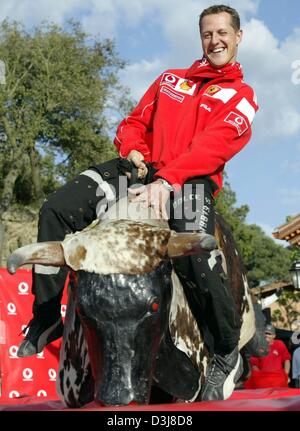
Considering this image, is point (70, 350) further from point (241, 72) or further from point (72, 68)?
point (72, 68)

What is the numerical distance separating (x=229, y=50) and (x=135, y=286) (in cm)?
216

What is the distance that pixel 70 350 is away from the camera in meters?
4.71

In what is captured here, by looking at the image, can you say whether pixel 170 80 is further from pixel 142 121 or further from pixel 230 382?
pixel 230 382

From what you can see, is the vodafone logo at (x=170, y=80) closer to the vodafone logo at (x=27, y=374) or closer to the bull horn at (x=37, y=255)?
the bull horn at (x=37, y=255)

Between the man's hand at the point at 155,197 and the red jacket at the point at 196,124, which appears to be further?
the red jacket at the point at 196,124

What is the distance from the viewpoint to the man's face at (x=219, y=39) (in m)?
5.29

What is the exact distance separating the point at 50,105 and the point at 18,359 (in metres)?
20.5

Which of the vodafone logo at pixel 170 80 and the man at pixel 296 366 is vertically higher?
the vodafone logo at pixel 170 80

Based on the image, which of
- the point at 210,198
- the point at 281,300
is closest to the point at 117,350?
the point at 210,198

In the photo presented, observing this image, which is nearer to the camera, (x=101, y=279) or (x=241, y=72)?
(x=101, y=279)

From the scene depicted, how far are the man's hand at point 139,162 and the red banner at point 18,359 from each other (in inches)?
224

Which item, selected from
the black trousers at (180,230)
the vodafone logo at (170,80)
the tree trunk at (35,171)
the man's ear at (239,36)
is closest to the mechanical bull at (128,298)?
the black trousers at (180,230)

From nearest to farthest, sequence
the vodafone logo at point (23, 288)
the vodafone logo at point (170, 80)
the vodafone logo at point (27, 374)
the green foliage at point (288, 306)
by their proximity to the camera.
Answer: the vodafone logo at point (170, 80)
the vodafone logo at point (27, 374)
the vodafone logo at point (23, 288)
the green foliage at point (288, 306)

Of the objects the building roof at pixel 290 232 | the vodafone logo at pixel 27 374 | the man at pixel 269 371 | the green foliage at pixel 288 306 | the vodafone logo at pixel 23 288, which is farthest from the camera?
the green foliage at pixel 288 306
